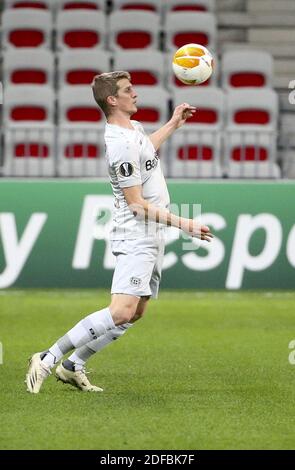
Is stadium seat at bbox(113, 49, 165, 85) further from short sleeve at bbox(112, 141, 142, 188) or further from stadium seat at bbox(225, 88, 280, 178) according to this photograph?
short sleeve at bbox(112, 141, 142, 188)

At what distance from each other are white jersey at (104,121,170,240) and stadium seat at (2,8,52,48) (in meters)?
10.6

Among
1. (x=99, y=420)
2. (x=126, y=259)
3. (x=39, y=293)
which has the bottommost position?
(x=39, y=293)

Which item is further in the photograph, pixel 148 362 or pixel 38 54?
pixel 38 54

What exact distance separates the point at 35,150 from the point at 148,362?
750 cm

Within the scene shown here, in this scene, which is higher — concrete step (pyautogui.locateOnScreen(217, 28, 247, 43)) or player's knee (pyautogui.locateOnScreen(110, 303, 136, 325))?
concrete step (pyautogui.locateOnScreen(217, 28, 247, 43))

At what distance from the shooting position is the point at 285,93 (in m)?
19.7

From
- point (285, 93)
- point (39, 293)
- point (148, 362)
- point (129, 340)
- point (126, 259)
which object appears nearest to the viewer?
point (126, 259)

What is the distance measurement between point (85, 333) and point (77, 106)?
390 inches

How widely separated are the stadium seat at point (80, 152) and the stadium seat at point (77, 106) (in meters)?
0.53

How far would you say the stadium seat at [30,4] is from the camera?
19391mm

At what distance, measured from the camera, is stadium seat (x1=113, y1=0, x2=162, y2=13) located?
64.1ft

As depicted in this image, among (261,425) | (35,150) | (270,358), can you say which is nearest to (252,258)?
(35,150)

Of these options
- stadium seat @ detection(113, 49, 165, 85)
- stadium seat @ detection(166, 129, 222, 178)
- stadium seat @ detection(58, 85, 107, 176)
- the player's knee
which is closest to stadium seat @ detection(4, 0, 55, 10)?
stadium seat @ detection(113, 49, 165, 85)
